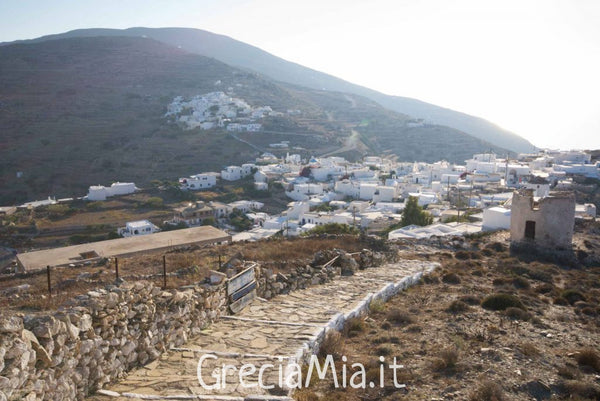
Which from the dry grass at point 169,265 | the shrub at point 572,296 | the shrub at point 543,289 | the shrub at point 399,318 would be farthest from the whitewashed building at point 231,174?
the shrub at point 399,318

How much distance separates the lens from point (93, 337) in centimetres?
427

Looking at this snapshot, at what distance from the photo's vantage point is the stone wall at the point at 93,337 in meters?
3.36

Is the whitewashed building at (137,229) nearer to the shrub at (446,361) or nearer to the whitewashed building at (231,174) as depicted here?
the whitewashed building at (231,174)

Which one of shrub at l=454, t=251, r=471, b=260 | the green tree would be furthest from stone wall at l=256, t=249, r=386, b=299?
the green tree

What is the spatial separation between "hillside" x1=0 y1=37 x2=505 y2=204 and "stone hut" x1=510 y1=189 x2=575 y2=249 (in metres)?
50.8

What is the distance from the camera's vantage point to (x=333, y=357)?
18.8 feet

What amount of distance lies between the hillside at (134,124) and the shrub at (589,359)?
195 ft

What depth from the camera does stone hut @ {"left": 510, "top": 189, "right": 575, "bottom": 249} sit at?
56.5ft

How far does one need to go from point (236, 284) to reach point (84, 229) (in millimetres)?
35917

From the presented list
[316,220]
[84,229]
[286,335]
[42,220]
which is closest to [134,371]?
[286,335]

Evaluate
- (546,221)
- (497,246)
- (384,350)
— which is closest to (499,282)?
(384,350)

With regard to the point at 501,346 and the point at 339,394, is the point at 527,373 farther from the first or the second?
the point at 339,394

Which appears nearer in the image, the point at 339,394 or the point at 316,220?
the point at 339,394

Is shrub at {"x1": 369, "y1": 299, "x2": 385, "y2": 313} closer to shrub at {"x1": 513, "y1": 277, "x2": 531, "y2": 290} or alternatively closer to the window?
shrub at {"x1": 513, "y1": 277, "x2": 531, "y2": 290}
